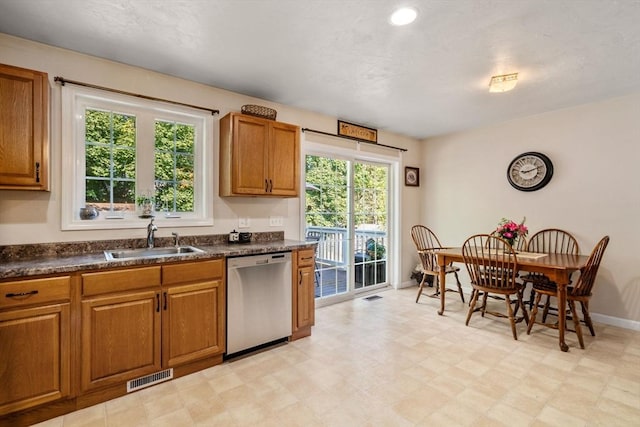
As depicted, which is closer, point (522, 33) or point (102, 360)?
point (102, 360)

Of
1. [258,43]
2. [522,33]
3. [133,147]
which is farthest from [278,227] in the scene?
[522,33]

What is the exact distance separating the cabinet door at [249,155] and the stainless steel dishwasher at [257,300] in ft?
2.34

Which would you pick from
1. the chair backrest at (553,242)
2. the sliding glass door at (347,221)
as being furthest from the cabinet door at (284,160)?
the chair backrest at (553,242)

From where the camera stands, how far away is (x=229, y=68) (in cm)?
267

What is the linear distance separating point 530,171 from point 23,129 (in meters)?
5.04

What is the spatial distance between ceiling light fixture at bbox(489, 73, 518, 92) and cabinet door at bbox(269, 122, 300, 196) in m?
1.92

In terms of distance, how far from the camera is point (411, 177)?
5.10m

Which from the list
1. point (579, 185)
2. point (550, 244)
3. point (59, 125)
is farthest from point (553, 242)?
point (59, 125)

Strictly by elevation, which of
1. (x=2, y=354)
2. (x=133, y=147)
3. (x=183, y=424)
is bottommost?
(x=183, y=424)

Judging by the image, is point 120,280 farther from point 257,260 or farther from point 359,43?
point 359,43

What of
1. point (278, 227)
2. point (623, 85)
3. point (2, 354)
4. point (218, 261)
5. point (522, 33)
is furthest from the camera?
point (278, 227)

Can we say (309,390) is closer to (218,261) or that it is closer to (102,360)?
(218,261)

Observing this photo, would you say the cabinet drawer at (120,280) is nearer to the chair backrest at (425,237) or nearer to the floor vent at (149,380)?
the floor vent at (149,380)

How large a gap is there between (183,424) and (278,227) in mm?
2072
